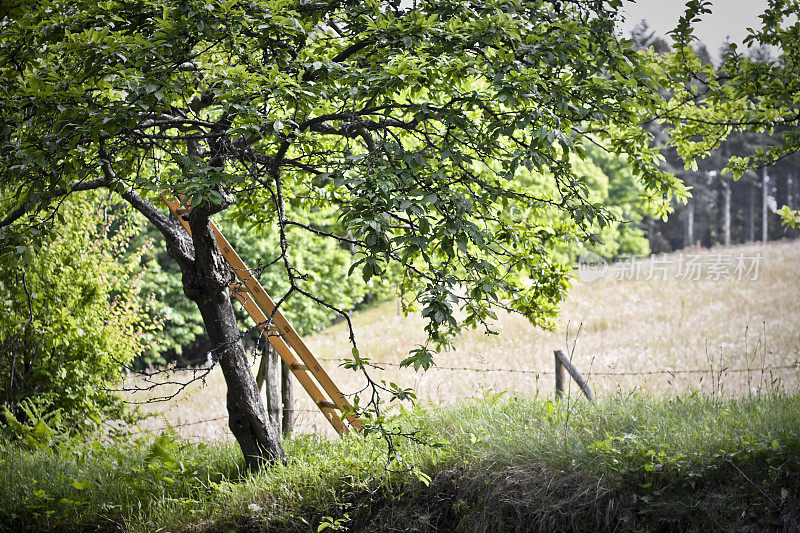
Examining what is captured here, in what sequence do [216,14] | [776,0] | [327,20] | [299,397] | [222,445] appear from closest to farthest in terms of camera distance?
[216,14]
[327,20]
[776,0]
[222,445]
[299,397]

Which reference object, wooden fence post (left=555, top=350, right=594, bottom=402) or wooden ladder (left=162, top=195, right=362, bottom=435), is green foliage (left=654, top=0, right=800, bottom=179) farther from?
wooden ladder (left=162, top=195, right=362, bottom=435)

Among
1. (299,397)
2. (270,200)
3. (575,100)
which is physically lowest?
(299,397)

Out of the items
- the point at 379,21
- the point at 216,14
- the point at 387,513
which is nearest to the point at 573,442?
the point at 387,513

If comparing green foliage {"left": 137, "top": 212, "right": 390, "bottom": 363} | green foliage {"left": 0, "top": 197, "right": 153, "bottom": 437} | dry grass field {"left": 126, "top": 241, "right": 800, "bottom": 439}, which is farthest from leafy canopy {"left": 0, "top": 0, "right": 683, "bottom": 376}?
green foliage {"left": 137, "top": 212, "right": 390, "bottom": 363}

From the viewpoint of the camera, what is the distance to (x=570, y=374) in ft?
20.8

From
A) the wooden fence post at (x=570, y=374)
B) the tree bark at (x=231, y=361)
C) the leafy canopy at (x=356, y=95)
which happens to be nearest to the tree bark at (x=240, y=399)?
the tree bark at (x=231, y=361)

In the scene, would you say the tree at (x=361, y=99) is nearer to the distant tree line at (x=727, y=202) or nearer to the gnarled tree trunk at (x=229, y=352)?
the gnarled tree trunk at (x=229, y=352)

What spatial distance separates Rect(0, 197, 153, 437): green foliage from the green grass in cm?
204

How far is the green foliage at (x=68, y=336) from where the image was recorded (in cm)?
790

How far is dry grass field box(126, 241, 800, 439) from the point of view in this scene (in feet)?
31.4

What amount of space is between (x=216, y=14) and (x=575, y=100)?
2.42 meters

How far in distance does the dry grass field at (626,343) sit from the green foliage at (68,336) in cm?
131

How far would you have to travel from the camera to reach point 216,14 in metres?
3.81

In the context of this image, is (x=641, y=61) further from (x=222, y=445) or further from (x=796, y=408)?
(x=222, y=445)
